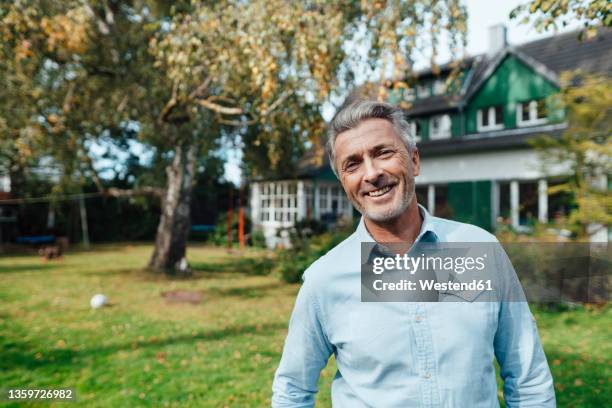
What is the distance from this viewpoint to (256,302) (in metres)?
10.2

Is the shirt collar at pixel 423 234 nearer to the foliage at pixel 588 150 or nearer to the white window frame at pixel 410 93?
the white window frame at pixel 410 93

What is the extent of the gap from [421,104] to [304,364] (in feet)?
66.1

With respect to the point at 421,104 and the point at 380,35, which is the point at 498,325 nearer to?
the point at 380,35

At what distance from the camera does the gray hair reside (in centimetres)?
190

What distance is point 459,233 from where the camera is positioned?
74.1 inches

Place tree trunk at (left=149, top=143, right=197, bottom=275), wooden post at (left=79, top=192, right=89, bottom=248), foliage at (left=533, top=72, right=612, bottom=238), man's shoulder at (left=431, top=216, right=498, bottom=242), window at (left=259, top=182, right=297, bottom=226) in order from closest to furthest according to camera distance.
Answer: man's shoulder at (left=431, top=216, right=498, bottom=242), foliage at (left=533, top=72, right=612, bottom=238), tree trunk at (left=149, top=143, right=197, bottom=275), window at (left=259, top=182, right=297, bottom=226), wooden post at (left=79, top=192, right=89, bottom=248)

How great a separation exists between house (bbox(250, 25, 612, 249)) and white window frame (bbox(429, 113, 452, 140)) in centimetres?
2

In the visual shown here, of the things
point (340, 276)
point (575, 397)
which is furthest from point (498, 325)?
point (575, 397)

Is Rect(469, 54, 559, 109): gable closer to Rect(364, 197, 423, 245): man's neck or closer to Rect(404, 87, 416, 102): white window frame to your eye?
Rect(404, 87, 416, 102): white window frame

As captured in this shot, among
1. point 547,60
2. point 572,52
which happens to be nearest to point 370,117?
point 572,52

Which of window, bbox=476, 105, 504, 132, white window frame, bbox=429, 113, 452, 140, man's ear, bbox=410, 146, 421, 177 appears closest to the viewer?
man's ear, bbox=410, 146, 421, 177

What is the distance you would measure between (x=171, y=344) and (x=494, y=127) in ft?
50.5

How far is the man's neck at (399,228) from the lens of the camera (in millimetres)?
1912

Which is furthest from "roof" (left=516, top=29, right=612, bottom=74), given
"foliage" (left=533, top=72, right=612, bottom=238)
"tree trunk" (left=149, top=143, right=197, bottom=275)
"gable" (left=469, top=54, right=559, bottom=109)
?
"tree trunk" (left=149, top=143, right=197, bottom=275)
